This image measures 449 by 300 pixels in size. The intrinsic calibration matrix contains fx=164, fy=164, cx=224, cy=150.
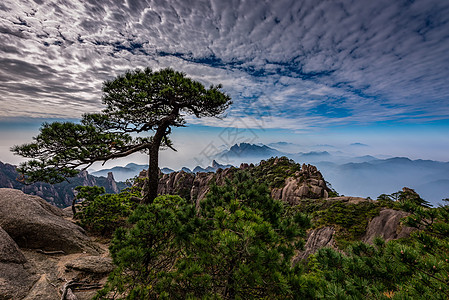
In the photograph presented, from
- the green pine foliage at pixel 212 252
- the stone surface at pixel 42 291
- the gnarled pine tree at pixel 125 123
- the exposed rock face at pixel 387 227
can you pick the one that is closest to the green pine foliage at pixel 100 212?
the gnarled pine tree at pixel 125 123

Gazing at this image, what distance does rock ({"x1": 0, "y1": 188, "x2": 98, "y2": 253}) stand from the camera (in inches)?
210

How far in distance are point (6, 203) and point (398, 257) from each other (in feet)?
35.4

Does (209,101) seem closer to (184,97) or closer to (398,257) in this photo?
(184,97)

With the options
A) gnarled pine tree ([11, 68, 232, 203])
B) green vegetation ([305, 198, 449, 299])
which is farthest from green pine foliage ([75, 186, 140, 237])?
green vegetation ([305, 198, 449, 299])

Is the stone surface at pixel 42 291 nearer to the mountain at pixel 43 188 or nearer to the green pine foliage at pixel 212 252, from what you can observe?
the green pine foliage at pixel 212 252

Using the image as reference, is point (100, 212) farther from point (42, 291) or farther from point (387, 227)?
point (387, 227)

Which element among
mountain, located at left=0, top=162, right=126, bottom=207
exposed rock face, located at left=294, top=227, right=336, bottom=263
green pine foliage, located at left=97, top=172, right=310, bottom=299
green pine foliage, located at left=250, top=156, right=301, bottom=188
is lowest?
mountain, located at left=0, top=162, right=126, bottom=207

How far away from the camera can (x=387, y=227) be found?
9.70 metres

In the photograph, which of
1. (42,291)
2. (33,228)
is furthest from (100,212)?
(42,291)

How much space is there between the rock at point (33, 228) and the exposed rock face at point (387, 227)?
14275mm

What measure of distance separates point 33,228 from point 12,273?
2.37 meters

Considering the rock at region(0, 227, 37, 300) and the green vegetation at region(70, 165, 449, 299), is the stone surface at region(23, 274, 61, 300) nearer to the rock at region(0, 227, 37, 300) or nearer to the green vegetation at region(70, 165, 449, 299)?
the rock at region(0, 227, 37, 300)

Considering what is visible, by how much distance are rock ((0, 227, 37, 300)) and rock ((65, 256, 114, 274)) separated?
81 cm

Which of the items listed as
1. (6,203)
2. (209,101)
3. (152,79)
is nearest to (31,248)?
(6,203)
